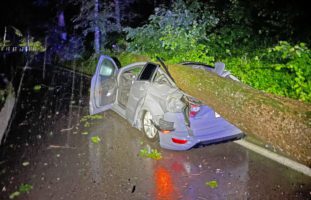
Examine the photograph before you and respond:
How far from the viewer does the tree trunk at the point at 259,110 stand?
15.1ft

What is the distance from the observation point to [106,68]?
7652mm

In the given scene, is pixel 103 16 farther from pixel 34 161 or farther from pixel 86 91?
pixel 34 161

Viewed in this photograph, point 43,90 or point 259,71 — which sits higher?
point 259,71

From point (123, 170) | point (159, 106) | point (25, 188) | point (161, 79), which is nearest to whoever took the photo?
point (25, 188)

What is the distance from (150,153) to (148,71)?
1.72 metres

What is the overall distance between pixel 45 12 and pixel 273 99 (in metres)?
34.1

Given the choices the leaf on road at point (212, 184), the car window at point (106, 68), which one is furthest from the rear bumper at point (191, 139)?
the car window at point (106, 68)

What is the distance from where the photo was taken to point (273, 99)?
17.7ft

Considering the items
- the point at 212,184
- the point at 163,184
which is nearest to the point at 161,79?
the point at 163,184

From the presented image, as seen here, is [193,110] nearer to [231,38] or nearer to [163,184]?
[163,184]

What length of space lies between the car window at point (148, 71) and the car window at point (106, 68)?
135 cm

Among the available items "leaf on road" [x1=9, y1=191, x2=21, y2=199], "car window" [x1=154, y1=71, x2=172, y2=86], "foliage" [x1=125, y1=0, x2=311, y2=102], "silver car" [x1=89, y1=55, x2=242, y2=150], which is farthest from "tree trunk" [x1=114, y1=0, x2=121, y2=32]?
"leaf on road" [x1=9, y1=191, x2=21, y2=199]

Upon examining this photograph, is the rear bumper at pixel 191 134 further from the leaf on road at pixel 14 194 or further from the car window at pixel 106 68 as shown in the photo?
the car window at pixel 106 68

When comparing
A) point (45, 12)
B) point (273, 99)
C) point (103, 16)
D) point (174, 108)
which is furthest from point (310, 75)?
point (45, 12)
